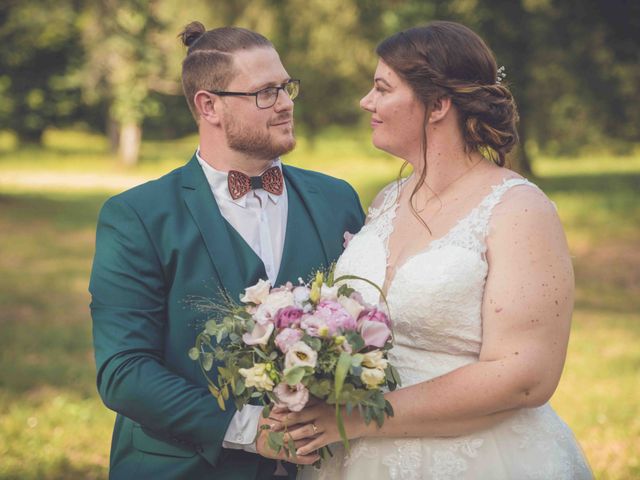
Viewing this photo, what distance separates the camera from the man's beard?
363 cm

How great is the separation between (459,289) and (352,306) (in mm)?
453

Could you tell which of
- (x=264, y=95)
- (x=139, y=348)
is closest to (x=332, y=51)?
(x=264, y=95)

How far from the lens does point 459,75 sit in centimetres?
321

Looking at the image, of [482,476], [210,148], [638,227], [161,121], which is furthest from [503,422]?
[161,121]

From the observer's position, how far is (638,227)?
1686 centimetres

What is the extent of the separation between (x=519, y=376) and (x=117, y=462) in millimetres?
1638

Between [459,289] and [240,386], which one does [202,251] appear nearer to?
[240,386]

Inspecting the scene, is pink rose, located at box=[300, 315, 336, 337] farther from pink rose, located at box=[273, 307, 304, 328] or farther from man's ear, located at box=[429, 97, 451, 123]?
man's ear, located at box=[429, 97, 451, 123]

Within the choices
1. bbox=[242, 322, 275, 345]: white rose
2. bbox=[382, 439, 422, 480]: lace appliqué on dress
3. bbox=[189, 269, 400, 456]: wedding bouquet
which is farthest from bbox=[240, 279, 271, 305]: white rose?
bbox=[382, 439, 422, 480]: lace appliqué on dress

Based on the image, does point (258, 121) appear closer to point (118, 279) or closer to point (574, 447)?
point (118, 279)

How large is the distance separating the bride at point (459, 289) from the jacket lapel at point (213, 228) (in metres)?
0.44

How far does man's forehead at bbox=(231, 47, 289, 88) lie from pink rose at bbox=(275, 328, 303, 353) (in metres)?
1.30

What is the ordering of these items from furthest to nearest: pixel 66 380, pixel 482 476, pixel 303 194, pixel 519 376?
pixel 66 380, pixel 303 194, pixel 482 476, pixel 519 376

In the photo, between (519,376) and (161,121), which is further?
(161,121)
